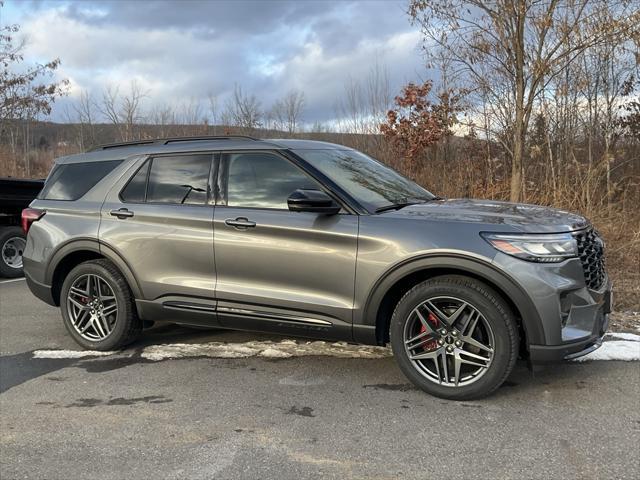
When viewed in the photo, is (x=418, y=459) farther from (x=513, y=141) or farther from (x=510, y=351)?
(x=513, y=141)

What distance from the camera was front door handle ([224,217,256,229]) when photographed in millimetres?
4062

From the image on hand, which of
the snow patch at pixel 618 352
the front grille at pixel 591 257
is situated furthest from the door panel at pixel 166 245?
the snow patch at pixel 618 352

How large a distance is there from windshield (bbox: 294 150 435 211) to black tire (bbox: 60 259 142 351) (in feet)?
6.34

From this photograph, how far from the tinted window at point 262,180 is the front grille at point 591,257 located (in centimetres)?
183

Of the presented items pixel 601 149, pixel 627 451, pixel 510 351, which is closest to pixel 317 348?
pixel 510 351

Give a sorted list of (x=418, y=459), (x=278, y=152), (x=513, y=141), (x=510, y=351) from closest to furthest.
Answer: (x=418, y=459) → (x=510, y=351) → (x=278, y=152) → (x=513, y=141)

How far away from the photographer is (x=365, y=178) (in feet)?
14.4

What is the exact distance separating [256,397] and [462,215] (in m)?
1.91

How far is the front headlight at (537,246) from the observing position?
11.1 feet

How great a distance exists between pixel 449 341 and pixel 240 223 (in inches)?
68.2

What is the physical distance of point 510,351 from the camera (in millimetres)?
3457

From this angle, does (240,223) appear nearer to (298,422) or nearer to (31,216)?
(298,422)

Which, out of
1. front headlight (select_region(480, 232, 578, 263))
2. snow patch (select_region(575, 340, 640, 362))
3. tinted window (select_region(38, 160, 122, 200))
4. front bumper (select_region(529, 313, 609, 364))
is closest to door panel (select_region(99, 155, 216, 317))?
tinted window (select_region(38, 160, 122, 200))

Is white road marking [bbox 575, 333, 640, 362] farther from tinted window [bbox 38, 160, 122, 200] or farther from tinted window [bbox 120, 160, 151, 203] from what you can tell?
tinted window [bbox 38, 160, 122, 200]
